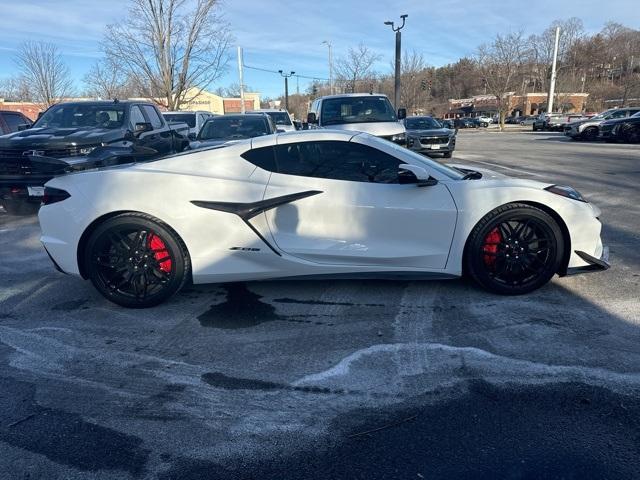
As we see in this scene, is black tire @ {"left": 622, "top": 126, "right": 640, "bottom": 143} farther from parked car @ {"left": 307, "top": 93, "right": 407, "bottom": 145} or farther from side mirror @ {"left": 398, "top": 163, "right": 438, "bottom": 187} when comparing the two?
side mirror @ {"left": 398, "top": 163, "right": 438, "bottom": 187}

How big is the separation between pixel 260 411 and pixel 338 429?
0.45 meters

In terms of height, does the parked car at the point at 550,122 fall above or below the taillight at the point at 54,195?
above

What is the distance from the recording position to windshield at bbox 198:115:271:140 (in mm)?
10266

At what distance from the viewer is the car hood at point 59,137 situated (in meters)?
7.07

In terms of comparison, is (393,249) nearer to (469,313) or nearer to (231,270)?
(469,313)

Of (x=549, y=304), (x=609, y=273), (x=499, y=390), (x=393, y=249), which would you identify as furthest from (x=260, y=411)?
(x=609, y=273)

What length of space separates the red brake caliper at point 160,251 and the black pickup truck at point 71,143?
8.04 ft

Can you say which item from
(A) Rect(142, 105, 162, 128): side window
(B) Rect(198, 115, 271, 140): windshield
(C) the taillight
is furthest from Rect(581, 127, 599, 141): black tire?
(C) the taillight

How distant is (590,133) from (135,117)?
2520 cm

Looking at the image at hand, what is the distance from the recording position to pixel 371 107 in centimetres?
1127

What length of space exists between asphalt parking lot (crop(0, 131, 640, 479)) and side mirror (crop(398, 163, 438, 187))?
97 cm

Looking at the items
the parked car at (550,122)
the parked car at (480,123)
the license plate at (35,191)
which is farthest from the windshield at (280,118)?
the parked car at (480,123)

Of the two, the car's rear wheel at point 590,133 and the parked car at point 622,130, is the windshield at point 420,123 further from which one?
the car's rear wheel at point 590,133

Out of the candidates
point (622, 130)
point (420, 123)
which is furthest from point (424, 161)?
point (622, 130)
